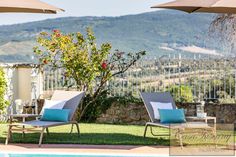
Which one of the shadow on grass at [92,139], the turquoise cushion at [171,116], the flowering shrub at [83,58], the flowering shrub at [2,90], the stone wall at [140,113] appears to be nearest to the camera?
the shadow on grass at [92,139]

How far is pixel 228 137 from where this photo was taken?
10.1 meters

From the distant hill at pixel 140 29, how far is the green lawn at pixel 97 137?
17.3 metres

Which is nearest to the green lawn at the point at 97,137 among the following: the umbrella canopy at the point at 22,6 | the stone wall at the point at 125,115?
the stone wall at the point at 125,115

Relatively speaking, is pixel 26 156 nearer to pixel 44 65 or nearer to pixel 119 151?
pixel 119 151

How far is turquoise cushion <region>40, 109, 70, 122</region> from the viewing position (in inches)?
378

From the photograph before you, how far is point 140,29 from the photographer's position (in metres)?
31.1

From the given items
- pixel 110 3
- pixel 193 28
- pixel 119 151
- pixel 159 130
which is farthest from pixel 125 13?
pixel 119 151

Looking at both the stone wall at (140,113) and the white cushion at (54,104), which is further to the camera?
the stone wall at (140,113)

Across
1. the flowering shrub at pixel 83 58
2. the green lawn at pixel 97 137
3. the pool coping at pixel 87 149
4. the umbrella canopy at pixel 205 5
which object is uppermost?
the umbrella canopy at pixel 205 5

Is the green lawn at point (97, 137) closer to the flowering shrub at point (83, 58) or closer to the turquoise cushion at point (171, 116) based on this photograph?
the turquoise cushion at point (171, 116)

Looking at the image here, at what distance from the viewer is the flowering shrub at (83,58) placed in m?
12.9

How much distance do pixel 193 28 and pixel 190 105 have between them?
17.9 m

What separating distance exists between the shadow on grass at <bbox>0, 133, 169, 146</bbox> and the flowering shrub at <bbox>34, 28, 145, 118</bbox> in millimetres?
2953

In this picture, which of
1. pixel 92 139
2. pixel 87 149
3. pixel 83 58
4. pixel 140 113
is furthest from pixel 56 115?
pixel 140 113
